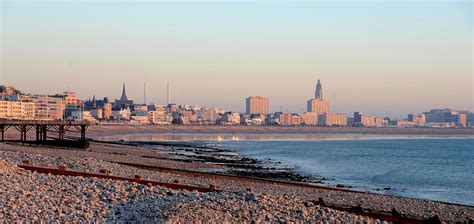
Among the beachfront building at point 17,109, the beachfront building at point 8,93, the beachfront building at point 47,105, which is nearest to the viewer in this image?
the beachfront building at point 17,109

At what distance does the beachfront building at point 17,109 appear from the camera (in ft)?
457

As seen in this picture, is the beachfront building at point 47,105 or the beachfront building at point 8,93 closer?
the beachfront building at point 8,93

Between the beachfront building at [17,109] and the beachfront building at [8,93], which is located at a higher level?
the beachfront building at [8,93]

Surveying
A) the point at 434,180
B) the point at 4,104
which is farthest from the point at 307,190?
the point at 4,104

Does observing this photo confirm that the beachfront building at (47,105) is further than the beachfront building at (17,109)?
Yes

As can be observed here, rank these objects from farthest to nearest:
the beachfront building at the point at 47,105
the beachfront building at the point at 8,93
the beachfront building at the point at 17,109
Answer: the beachfront building at the point at 47,105
the beachfront building at the point at 8,93
the beachfront building at the point at 17,109

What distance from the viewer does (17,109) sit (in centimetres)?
15188

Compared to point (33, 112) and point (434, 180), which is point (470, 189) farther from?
point (33, 112)

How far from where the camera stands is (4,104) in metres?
144

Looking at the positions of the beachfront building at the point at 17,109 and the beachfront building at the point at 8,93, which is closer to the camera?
the beachfront building at the point at 17,109

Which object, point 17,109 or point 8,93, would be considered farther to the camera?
point 8,93

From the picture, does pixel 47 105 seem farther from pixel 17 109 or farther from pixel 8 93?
pixel 17 109

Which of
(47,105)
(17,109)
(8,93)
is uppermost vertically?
(8,93)

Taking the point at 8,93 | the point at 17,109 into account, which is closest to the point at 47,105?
the point at 8,93
